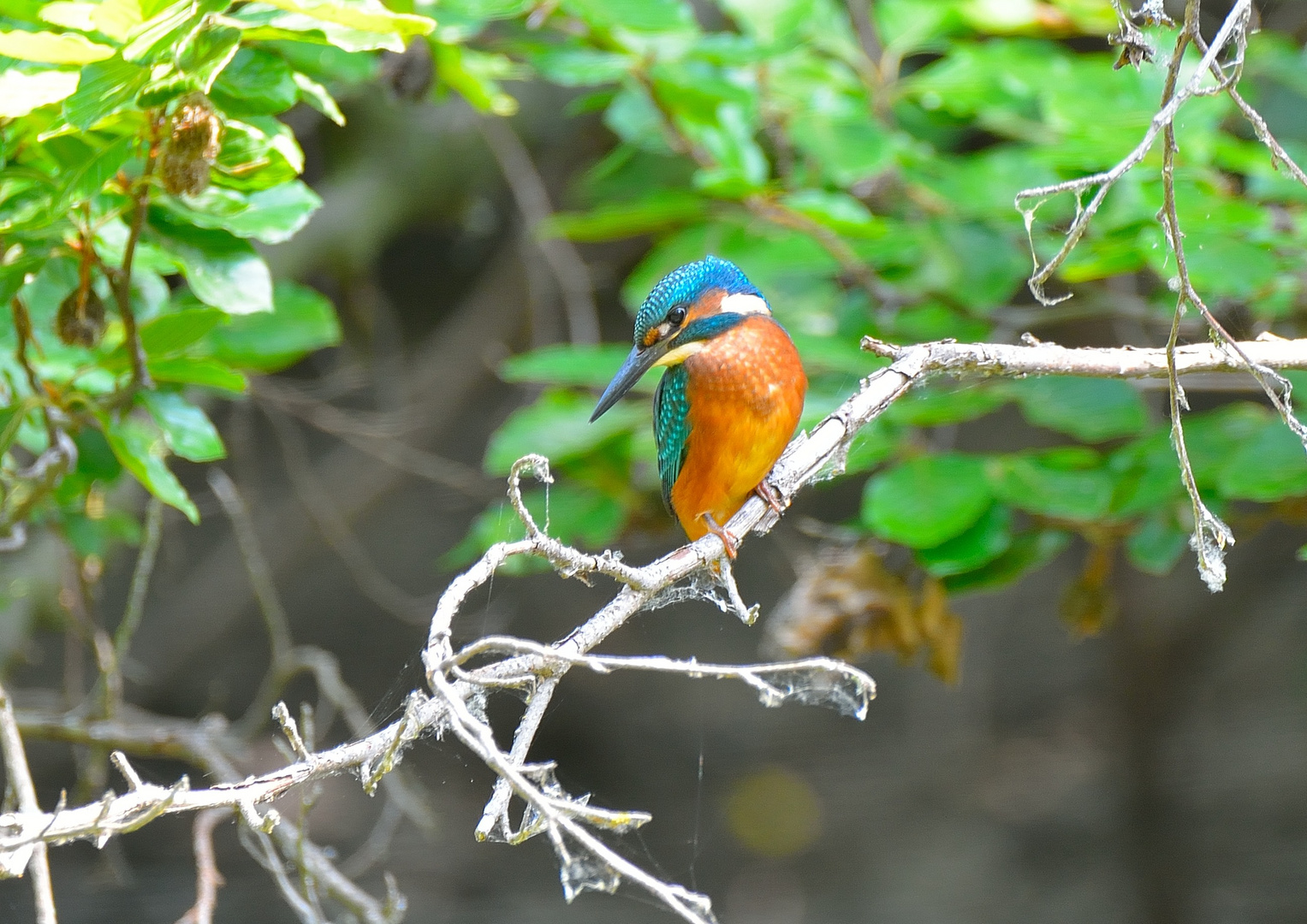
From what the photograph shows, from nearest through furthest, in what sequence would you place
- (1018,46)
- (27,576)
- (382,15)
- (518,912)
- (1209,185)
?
1. (382,15)
2. (1209,185)
3. (1018,46)
4. (27,576)
5. (518,912)

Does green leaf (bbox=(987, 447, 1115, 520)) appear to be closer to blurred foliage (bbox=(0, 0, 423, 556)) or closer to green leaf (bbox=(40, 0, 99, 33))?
blurred foliage (bbox=(0, 0, 423, 556))

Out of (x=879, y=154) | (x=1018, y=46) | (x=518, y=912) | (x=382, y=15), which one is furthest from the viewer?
(x=518, y=912)

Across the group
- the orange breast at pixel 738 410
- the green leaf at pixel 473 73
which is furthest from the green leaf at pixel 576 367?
the green leaf at pixel 473 73

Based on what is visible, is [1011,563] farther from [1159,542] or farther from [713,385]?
[713,385]

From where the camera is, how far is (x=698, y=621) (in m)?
4.24

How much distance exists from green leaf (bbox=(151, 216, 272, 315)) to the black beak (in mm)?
529

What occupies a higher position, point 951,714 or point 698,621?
point 698,621

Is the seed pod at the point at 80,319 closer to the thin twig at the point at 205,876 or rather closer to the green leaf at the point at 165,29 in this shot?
the green leaf at the point at 165,29

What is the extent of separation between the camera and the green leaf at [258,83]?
1.20m

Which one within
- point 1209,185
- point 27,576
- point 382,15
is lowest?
point 27,576

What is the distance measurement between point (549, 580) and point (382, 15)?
3.48m

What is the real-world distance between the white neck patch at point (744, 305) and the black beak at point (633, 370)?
139mm

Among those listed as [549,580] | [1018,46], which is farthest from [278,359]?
[549,580]

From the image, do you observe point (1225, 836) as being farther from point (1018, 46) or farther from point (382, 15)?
point (382, 15)
